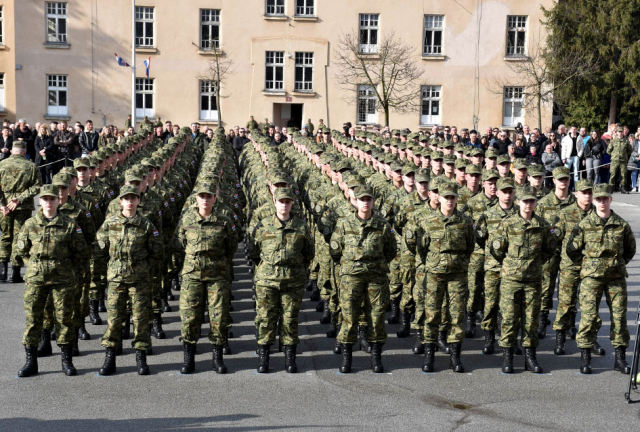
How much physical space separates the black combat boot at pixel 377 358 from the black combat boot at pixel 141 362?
2.34 metres

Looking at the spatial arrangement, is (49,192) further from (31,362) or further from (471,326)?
(471,326)

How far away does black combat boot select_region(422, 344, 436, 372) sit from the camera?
9320mm

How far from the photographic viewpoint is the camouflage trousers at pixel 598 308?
927 centimetres

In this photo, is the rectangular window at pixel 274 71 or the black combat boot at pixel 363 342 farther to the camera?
the rectangular window at pixel 274 71

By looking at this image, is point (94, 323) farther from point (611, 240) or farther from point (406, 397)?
point (611, 240)

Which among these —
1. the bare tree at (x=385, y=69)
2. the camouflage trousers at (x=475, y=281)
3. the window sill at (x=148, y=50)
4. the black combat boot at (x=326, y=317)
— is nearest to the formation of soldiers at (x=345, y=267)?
the camouflage trousers at (x=475, y=281)

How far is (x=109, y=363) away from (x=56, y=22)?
31863mm

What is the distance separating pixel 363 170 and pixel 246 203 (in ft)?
7.57

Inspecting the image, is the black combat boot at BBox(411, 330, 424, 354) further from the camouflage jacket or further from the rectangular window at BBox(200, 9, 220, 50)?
the rectangular window at BBox(200, 9, 220, 50)

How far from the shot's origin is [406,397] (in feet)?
27.5

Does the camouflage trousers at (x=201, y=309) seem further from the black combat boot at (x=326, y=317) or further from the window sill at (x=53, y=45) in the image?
the window sill at (x=53, y=45)

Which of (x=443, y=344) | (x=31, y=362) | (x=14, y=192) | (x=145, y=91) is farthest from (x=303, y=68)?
(x=31, y=362)

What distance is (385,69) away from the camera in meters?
38.3

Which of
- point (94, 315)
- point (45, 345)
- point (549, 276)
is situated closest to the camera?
point (45, 345)
